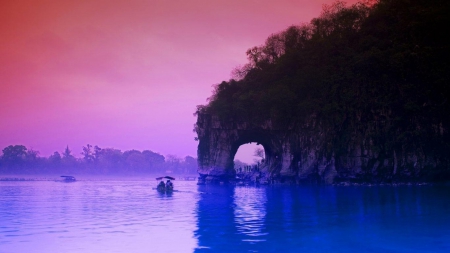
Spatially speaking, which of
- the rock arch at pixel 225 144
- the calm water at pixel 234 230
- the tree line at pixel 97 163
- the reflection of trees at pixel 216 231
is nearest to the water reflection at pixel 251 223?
the calm water at pixel 234 230

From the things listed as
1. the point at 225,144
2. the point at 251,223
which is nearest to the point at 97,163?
the point at 225,144

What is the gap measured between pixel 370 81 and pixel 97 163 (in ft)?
329

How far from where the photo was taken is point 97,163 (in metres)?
122

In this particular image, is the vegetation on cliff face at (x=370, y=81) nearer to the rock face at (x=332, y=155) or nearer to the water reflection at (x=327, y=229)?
the rock face at (x=332, y=155)

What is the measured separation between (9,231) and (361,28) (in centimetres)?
3536

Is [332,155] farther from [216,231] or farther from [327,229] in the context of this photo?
[216,231]

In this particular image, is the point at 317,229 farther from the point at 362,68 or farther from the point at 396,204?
the point at 362,68

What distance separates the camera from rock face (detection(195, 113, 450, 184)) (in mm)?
35938

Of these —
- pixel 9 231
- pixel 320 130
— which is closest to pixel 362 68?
pixel 320 130

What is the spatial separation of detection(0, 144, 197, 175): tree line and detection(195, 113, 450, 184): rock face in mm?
77373

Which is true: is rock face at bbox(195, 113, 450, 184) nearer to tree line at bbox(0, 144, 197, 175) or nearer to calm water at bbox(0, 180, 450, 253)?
calm water at bbox(0, 180, 450, 253)

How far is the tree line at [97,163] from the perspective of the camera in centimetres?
Result: 10669

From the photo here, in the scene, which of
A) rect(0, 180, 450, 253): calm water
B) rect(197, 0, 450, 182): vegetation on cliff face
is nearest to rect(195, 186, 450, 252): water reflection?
rect(0, 180, 450, 253): calm water

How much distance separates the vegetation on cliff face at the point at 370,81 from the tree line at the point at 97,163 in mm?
83516
